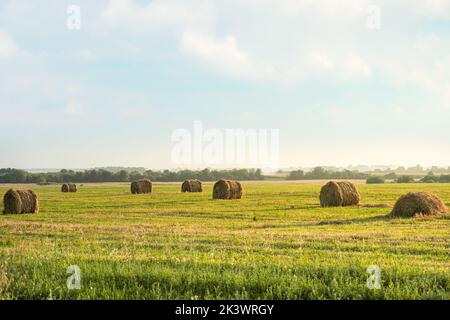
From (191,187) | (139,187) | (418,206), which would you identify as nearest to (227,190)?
(191,187)

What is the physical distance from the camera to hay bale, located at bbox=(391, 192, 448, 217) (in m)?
23.7

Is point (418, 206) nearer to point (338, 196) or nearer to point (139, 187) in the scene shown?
point (338, 196)

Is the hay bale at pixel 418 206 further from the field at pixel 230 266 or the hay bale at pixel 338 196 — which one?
the hay bale at pixel 338 196

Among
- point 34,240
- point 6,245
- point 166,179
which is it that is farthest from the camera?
point 166,179

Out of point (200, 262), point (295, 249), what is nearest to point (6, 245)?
point (200, 262)

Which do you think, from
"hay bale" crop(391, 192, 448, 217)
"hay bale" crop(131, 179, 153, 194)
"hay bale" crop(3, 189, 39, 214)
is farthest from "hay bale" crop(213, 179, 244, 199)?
"hay bale" crop(391, 192, 448, 217)

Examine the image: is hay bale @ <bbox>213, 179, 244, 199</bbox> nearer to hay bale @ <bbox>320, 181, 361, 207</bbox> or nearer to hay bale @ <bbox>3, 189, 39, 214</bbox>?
hay bale @ <bbox>320, 181, 361, 207</bbox>

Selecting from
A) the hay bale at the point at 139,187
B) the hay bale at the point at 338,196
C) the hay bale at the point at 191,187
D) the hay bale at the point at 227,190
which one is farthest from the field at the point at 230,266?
the hay bale at the point at 191,187

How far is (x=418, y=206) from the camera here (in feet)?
77.8

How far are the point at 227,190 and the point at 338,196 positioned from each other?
12816 millimetres

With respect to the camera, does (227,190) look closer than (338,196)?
No
